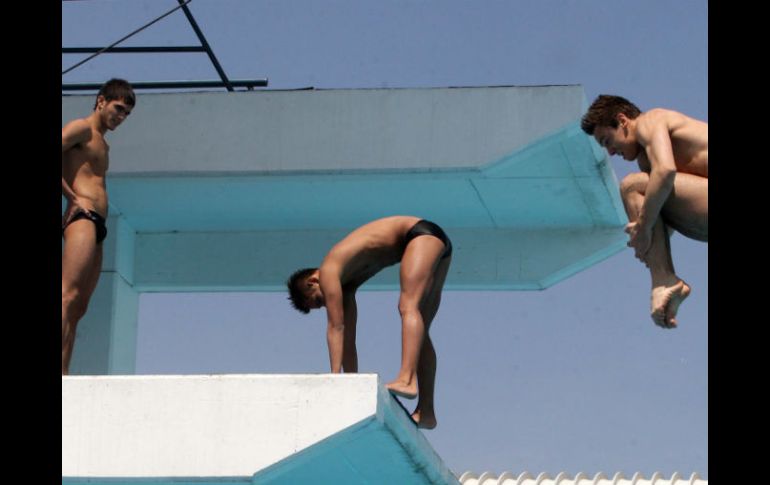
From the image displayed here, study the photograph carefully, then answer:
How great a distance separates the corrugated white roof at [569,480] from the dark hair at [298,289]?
149 inches

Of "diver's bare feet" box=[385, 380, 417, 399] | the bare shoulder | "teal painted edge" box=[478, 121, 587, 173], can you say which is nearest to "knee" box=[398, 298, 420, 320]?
"diver's bare feet" box=[385, 380, 417, 399]

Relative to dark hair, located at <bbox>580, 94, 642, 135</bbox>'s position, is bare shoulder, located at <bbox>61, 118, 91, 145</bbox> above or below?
above

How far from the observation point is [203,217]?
517 inches

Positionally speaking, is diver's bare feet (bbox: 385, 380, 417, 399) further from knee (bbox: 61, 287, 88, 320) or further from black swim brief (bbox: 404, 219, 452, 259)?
knee (bbox: 61, 287, 88, 320)

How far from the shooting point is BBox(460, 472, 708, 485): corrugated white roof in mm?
11789

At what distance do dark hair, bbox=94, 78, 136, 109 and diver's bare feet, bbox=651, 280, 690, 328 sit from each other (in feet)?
12.9

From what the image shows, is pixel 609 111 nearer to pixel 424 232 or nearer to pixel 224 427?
pixel 424 232

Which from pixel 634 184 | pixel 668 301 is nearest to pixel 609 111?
pixel 634 184

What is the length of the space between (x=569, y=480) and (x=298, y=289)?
441 cm

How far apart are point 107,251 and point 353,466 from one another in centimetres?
518

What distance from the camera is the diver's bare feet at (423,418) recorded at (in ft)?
28.6

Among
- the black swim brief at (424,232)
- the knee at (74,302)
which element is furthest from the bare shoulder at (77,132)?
the black swim brief at (424,232)

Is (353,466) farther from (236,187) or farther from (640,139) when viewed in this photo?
(236,187)

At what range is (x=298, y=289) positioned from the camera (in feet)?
28.0
